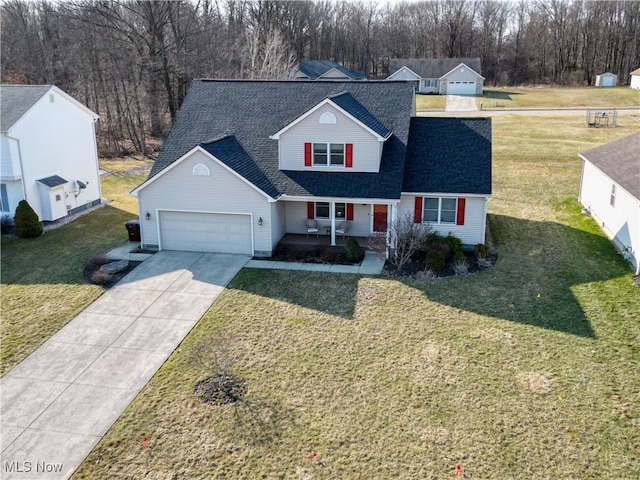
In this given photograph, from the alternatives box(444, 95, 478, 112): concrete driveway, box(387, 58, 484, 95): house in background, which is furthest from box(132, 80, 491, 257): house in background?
box(387, 58, 484, 95): house in background

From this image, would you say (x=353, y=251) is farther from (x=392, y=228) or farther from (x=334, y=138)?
(x=334, y=138)

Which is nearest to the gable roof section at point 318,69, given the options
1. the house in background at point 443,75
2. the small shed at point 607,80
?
the house in background at point 443,75

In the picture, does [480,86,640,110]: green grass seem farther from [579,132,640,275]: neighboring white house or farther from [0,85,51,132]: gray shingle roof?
[0,85,51,132]: gray shingle roof

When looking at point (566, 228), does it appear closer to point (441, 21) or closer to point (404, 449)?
point (404, 449)

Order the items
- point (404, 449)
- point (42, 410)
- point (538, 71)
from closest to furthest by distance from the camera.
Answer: point (404, 449)
point (42, 410)
point (538, 71)

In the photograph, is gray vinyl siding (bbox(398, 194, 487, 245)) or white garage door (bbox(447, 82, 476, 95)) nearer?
gray vinyl siding (bbox(398, 194, 487, 245))

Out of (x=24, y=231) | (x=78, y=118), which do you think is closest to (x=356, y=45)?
(x=78, y=118)
